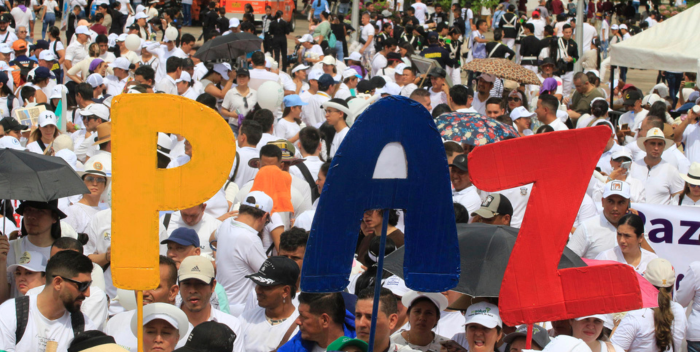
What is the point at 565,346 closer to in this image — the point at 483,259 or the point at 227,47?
the point at 483,259

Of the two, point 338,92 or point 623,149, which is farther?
point 338,92


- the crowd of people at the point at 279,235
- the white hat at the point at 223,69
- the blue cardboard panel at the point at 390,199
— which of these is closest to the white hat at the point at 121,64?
the crowd of people at the point at 279,235

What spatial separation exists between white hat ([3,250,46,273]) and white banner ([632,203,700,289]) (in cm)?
511

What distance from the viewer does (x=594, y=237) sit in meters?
6.81

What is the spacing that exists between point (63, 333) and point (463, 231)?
2.58 meters

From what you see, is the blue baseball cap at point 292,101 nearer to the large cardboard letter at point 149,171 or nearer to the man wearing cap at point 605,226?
the man wearing cap at point 605,226

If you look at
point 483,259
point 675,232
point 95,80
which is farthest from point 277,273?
point 95,80

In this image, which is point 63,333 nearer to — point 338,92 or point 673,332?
point 673,332

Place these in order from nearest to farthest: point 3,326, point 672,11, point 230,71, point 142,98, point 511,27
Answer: point 142,98, point 3,326, point 230,71, point 511,27, point 672,11

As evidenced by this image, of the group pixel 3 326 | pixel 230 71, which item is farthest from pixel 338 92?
pixel 3 326

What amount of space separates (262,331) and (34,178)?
2.01 m

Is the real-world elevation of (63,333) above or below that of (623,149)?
above

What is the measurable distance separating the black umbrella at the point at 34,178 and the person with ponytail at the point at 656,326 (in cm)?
411

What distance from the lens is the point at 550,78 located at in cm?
1336
